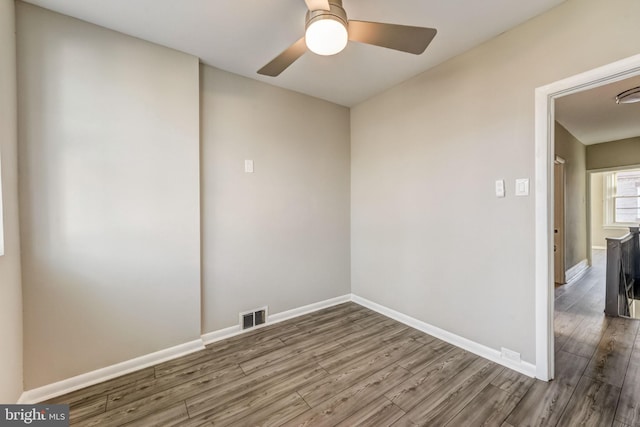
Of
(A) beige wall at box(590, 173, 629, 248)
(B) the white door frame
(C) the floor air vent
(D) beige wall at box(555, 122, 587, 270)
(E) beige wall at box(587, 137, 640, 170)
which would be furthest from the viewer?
(A) beige wall at box(590, 173, 629, 248)

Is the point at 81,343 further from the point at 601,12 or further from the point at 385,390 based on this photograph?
the point at 601,12

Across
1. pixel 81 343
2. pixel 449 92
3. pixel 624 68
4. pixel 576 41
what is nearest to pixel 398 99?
pixel 449 92

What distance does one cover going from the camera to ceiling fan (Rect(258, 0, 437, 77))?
1.28 m

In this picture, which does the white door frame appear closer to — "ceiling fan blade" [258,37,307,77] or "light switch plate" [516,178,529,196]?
"light switch plate" [516,178,529,196]

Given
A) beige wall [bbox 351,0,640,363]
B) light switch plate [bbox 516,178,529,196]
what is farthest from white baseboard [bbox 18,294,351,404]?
light switch plate [bbox 516,178,529,196]

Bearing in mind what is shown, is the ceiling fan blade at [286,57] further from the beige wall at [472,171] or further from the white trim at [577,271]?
the white trim at [577,271]

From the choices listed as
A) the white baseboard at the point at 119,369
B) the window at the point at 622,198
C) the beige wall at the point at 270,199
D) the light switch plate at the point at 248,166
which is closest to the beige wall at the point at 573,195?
the window at the point at 622,198

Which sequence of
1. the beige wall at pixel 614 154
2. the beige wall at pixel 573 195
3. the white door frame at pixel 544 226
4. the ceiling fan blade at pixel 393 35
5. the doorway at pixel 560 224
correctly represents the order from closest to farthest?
the ceiling fan blade at pixel 393 35 → the white door frame at pixel 544 226 → the doorway at pixel 560 224 → the beige wall at pixel 573 195 → the beige wall at pixel 614 154

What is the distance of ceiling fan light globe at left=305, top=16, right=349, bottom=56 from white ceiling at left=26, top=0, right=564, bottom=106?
1.75 ft

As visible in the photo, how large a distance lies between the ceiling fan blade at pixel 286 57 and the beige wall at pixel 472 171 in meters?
1.49

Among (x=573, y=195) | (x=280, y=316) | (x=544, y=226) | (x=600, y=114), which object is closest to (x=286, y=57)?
(x=544, y=226)

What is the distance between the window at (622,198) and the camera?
22.1ft

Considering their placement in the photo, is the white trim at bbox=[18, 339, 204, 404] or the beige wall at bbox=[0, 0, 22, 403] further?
the white trim at bbox=[18, 339, 204, 404]

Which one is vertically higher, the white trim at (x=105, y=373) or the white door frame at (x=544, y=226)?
the white door frame at (x=544, y=226)
